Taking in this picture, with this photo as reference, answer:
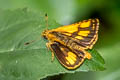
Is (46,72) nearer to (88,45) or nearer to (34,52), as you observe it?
(34,52)

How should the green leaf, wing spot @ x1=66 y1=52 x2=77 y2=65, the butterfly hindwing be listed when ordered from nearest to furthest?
the green leaf < the butterfly hindwing < wing spot @ x1=66 y1=52 x2=77 y2=65

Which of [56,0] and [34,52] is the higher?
[56,0]

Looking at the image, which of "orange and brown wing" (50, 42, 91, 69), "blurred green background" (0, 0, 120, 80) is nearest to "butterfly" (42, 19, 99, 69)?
"orange and brown wing" (50, 42, 91, 69)

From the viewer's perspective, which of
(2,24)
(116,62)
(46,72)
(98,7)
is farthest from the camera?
(98,7)

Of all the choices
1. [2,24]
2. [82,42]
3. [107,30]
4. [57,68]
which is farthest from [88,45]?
[107,30]

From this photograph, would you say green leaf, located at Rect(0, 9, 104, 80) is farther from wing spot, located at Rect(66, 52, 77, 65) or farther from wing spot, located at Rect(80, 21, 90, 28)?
wing spot, located at Rect(80, 21, 90, 28)

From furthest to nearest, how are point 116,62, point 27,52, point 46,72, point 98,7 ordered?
point 98,7 < point 116,62 < point 27,52 < point 46,72

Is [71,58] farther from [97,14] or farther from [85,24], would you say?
[97,14]

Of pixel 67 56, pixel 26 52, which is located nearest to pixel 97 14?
pixel 67 56
